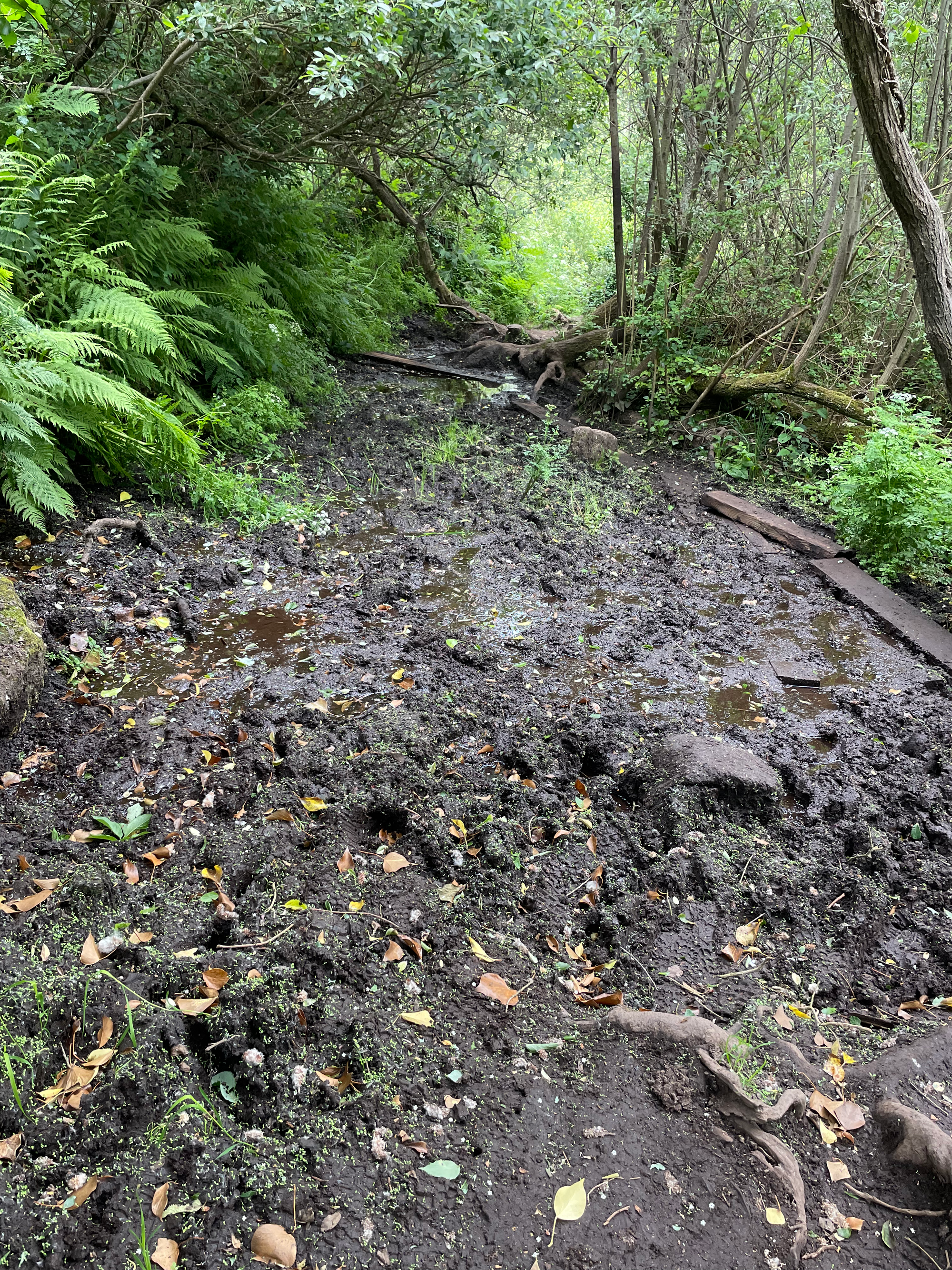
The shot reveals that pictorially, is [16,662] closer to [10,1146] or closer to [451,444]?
[10,1146]

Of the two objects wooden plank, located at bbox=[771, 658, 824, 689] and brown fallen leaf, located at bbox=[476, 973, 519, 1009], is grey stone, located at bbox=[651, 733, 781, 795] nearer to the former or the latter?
wooden plank, located at bbox=[771, 658, 824, 689]

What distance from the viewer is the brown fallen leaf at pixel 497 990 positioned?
2238mm

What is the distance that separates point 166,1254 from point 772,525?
18.8ft

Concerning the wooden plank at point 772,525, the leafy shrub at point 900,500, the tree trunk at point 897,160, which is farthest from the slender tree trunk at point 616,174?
the leafy shrub at point 900,500

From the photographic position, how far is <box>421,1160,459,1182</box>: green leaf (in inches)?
69.3

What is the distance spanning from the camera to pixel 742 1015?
229cm

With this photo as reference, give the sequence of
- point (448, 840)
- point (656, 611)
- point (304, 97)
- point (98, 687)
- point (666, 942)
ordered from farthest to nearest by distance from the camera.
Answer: point (304, 97) → point (656, 611) → point (98, 687) → point (448, 840) → point (666, 942)

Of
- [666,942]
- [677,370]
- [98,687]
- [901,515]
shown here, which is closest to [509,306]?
[677,370]

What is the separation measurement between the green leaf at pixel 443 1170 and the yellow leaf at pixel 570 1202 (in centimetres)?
23

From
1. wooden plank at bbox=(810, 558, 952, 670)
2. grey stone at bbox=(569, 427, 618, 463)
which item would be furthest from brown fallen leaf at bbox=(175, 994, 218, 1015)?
grey stone at bbox=(569, 427, 618, 463)

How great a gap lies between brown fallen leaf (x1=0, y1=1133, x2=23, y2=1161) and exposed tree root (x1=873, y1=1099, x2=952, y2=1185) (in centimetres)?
204

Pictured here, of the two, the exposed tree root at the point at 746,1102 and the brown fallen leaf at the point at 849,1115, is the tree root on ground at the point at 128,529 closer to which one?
the exposed tree root at the point at 746,1102

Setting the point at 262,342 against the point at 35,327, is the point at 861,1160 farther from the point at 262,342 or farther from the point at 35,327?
the point at 262,342

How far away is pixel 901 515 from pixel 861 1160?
4.35 meters
